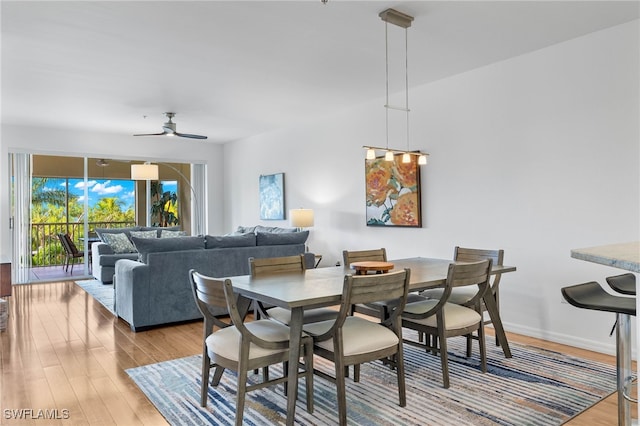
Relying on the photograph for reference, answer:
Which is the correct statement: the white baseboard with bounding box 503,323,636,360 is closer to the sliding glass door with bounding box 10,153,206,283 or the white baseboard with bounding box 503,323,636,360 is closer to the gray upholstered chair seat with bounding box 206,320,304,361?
the gray upholstered chair seat with bounding box 206,320,304,361

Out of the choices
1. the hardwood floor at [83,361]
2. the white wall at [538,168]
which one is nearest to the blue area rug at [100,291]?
the hardwood floor at [83,361]

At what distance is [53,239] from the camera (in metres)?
Answer: 7.98

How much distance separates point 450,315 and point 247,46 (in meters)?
2.67

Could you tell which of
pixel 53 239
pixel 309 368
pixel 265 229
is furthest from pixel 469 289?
pixel 53 239

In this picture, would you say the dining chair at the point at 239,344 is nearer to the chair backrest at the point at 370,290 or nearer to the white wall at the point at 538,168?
the chair backrest at the point at 370,290

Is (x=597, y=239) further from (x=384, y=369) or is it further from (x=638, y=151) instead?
(x=384, y=369)

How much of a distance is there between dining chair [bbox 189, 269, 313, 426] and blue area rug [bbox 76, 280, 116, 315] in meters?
2.95

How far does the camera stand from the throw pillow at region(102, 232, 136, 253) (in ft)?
22.9

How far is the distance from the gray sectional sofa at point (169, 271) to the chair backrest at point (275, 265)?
157cm

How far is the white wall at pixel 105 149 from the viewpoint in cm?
674

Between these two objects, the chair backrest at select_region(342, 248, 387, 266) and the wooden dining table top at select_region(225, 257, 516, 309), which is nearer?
the wooden dining table top at select_region(225, 257, 516, 309)

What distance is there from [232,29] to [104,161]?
18.6 ft

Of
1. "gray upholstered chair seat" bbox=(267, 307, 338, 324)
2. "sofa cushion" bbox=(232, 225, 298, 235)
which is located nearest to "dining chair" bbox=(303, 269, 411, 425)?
"gray upholstered chair seat" bbox=(267, 307, 338, 324)

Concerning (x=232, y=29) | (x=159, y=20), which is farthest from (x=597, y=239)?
(x=159, y=20)
